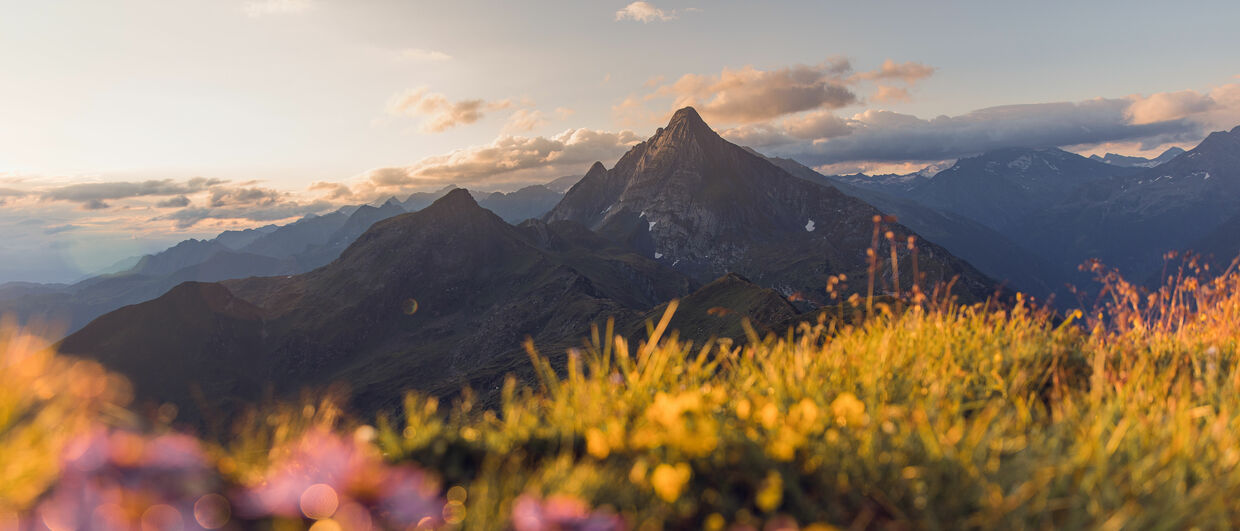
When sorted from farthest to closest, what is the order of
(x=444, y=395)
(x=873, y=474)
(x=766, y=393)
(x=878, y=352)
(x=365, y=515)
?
(x=444, y=395) → (x=878, y=352) → (x=766, y=393) → (x=873, y=474) → (x=365, y=515)

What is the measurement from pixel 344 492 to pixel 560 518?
1385 mm

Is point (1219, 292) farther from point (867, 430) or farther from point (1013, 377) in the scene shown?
point (867, 430)

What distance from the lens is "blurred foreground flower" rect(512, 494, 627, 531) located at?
2.80 m

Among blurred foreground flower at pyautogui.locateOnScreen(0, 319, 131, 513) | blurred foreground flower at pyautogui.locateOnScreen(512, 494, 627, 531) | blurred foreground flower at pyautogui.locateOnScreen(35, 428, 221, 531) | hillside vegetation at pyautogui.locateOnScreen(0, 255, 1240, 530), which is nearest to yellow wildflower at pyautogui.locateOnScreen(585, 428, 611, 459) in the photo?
hillside vegetation at pyautogui.locateOnScreen(0, 255, 1240, 530)

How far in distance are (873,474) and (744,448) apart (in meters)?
0.80

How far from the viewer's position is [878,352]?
5.48m

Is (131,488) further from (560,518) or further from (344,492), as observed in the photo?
(560,518)

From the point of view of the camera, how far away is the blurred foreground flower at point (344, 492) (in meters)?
3.07

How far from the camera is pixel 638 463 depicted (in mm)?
3439

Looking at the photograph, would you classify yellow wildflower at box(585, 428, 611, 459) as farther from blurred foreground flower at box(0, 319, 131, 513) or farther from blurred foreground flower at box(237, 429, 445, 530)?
blurred foreground flower at box(0, 319, 131, 513)

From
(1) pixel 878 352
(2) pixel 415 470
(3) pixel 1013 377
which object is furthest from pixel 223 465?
(3) pixel 1013 377

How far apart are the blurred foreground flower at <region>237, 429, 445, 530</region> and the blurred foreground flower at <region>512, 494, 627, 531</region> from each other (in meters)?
0.58

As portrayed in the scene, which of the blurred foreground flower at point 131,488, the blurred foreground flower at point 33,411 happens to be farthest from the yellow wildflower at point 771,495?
the blurred foreground flower at point 33,411

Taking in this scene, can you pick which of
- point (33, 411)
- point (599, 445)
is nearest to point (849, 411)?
point (599, 445)
